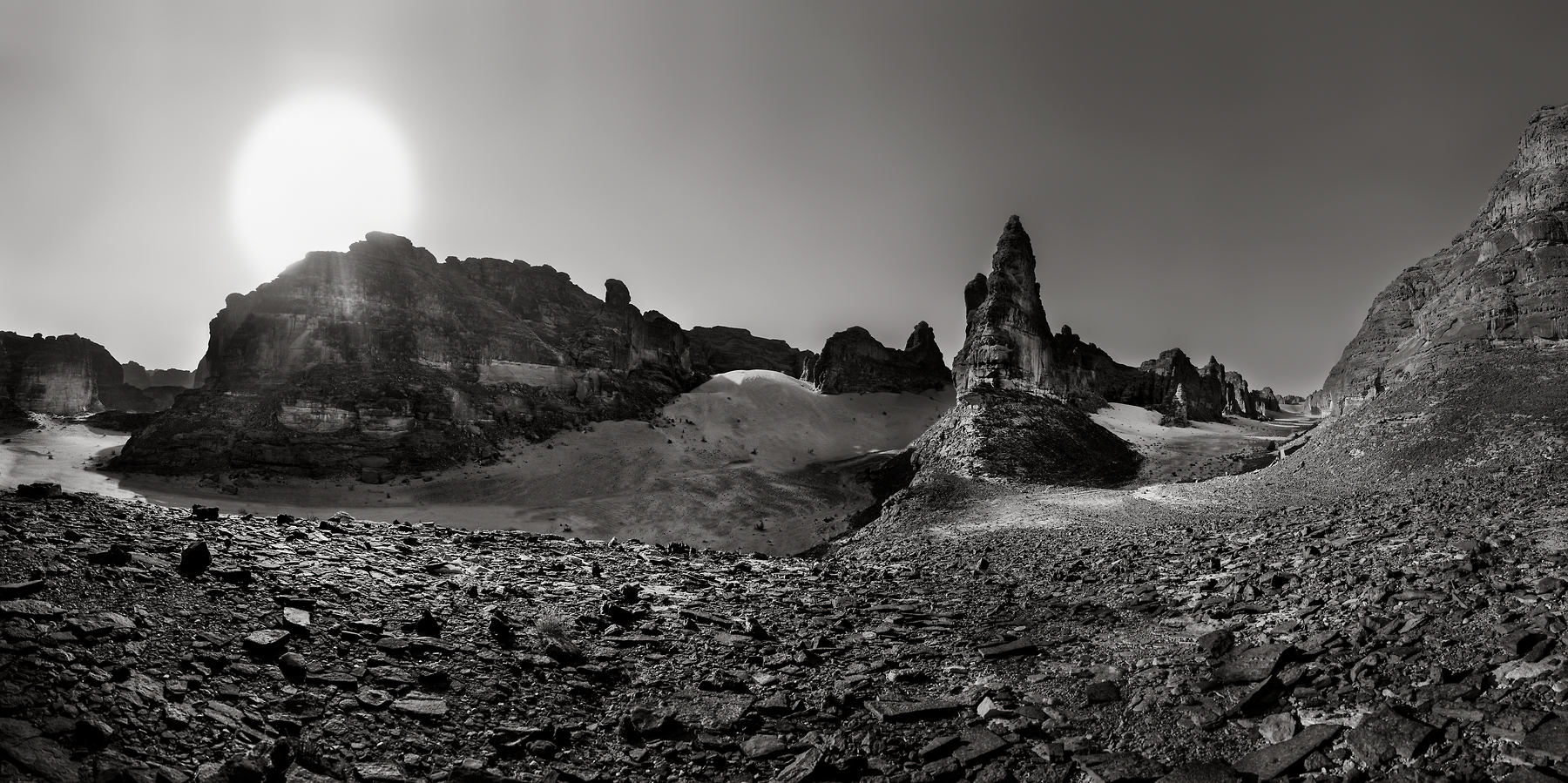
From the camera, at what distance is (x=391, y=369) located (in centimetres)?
4638

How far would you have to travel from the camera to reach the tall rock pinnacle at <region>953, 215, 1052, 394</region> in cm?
4434

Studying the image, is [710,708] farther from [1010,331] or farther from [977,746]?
[1010,331]

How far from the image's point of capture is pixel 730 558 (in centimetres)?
1744

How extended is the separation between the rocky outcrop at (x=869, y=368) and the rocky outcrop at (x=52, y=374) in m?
71.0

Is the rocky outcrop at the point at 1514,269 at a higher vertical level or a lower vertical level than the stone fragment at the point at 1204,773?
higher

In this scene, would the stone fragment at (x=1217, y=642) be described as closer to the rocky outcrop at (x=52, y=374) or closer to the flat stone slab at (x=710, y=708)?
the flat stone slab at (x=710, y=708)

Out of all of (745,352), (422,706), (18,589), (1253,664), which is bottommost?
(422,706)

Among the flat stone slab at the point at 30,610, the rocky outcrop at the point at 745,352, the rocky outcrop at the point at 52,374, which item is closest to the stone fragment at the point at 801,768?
the flat stone slab at the point at 30,610

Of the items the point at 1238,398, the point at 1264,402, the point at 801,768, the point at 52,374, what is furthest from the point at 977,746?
the point at 1264,402

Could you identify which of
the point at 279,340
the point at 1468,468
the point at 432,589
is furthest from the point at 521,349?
the point at 1468,468

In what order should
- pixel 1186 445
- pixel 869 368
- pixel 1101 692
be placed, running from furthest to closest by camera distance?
pixel 869 368 < pixel 1186 445 < pixel 1101 692

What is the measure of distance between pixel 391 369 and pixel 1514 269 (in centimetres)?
6338

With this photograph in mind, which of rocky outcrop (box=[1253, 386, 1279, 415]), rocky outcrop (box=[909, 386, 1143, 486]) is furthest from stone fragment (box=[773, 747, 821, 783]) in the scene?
rocky outcrop (box=[1253, 386, 1279, 415])

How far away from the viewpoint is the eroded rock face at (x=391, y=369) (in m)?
40.7
